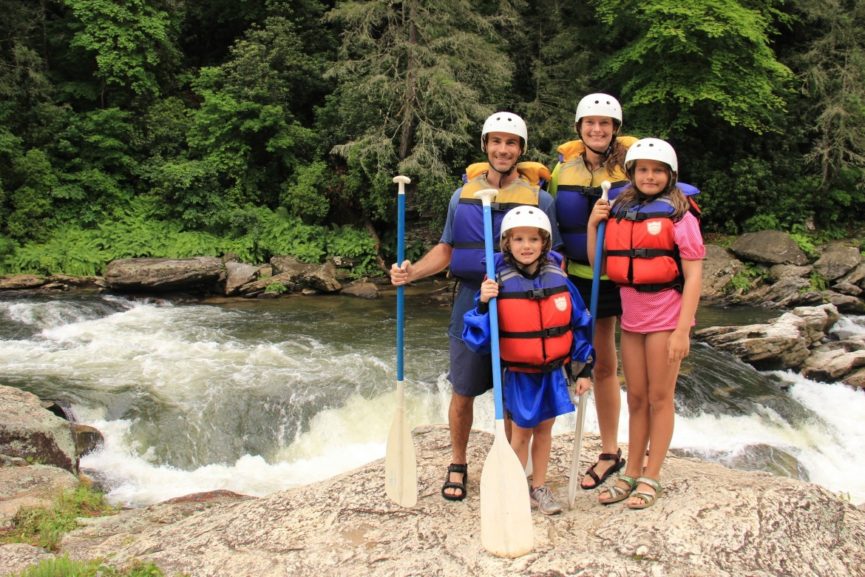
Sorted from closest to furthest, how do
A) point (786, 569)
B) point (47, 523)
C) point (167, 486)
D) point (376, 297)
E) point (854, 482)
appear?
1. point (786, 569)
2. point (47, 523)
3. point (167, 486)
4. point (854, 482)
5. point (376, 297)

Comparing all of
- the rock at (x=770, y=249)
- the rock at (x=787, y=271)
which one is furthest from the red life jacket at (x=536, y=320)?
the rock at (x=770, y=249)

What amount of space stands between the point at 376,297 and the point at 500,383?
1153 cm

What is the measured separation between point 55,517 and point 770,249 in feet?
51.6

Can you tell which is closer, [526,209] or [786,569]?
[786,569]

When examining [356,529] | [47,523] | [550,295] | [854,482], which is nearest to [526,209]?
[550,295]

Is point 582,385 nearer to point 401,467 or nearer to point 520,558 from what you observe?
point 520,558

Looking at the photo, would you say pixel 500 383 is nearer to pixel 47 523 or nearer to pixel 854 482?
pixel 47 523

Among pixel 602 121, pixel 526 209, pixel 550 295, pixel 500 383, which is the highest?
pixel 602 121

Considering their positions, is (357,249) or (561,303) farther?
(357,249)

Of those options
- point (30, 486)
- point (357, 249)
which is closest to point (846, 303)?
point (357, 249)

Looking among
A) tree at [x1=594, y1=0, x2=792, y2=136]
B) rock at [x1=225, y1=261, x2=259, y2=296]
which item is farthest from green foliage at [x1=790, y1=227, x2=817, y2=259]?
rock at [x1=225, y1=261, x2=259, y2=296]

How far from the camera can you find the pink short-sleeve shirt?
130 inches

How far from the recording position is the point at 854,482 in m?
7.77

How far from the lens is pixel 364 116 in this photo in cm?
1570
